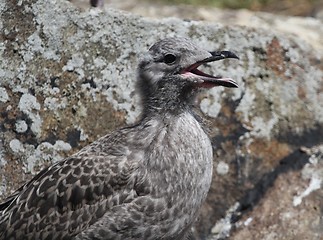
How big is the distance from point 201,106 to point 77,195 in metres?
1.43

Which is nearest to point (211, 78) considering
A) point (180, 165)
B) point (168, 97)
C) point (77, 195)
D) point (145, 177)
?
point (168, 97)

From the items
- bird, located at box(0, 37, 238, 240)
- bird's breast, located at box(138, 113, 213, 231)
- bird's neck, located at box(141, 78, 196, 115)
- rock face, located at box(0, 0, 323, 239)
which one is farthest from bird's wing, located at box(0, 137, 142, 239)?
rock face, located at box(0, 0, 323, 239)

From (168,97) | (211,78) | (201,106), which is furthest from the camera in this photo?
(201,106)

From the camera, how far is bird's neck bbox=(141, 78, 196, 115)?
6.26 metres

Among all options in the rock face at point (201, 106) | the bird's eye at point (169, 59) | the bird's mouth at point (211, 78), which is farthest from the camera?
the rock face at point (201, 106)

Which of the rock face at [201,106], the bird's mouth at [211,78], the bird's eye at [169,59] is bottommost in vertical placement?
the rock face at [201,106]

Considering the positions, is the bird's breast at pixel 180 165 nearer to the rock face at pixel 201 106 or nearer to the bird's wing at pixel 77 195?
the bird's wing at pixel 77 195

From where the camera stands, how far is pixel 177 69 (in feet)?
20.4

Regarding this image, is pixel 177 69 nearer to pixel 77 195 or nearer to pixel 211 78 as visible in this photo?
pixel 211 78

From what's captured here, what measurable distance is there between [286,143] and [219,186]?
566 mm

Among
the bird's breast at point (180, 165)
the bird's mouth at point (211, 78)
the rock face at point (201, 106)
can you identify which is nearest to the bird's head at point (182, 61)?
the bird's mouth at point (211, 78)

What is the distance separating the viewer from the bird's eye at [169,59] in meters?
6.23

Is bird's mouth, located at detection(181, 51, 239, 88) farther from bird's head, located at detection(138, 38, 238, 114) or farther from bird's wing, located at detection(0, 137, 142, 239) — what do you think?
bird's wing, located at detection(0, 137, 142, 239)

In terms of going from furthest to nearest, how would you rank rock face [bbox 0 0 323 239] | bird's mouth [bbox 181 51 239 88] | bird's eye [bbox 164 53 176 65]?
rock face [bbox 0 0 323 239] → bird's eye [bbox 164 53 176 65] → bird's mouth [bbox 181 51 239 88]
